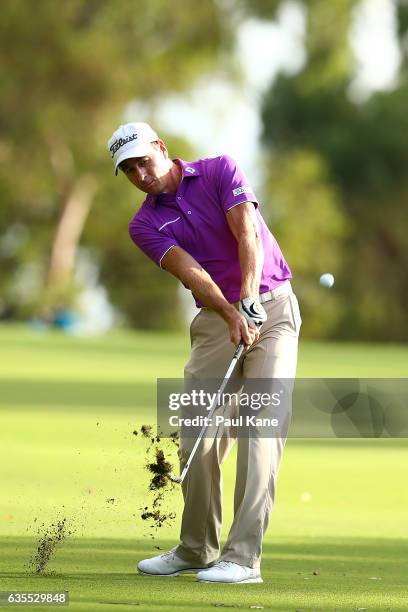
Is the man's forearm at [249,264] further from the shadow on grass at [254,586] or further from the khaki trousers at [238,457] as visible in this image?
the shadow on grass at [254,586]

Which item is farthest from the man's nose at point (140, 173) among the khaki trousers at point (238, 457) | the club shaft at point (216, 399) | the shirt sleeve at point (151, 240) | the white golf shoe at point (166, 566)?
the white golf shoe at point (166, 566)

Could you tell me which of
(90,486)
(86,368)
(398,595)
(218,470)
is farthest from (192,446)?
(86,368)

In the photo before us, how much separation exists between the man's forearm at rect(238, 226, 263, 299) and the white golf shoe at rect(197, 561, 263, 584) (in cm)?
115

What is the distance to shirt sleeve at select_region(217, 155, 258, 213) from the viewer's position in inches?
275

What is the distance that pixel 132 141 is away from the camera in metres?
6.93

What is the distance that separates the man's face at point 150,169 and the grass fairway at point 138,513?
171 cm

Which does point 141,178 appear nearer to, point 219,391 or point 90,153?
point 219,391

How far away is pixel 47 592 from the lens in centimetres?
620

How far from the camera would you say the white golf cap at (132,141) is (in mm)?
6925

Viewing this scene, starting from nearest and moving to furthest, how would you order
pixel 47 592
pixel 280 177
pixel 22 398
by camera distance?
pixel 47 592, pixel 22 398, pixel 280 177

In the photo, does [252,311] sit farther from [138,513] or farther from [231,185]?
[138,513]

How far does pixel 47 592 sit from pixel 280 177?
51230 mm

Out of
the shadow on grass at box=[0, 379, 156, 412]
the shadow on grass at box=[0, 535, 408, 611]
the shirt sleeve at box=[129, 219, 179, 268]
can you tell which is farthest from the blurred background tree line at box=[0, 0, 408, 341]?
the shirt sleeve at box=[129, 219, 179, 268]

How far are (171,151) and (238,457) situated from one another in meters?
44.7
